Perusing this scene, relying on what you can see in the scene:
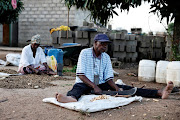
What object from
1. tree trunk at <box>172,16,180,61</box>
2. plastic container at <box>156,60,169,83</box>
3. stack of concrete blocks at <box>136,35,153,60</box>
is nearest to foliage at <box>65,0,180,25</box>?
tree trunk at <box>172,16,180,61</box>

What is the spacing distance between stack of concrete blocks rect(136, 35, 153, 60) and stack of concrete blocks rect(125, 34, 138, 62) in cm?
25

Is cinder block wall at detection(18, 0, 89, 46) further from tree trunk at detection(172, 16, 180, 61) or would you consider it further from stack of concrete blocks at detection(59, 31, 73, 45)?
tree trunk at detection(172, 16, 180, 61)

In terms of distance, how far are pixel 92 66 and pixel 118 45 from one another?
6694 millimetres

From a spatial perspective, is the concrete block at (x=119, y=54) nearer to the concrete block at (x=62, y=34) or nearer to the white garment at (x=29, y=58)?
the concrete block at (x=62, y=34)

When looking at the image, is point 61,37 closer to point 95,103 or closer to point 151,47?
point 151,47

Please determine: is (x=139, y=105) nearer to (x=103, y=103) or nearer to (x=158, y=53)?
(x=103, y=103)

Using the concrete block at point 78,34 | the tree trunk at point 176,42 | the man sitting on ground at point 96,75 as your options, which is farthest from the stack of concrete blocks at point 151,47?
the man sitting on ground at point 96,75

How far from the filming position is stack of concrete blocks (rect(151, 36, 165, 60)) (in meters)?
10.9

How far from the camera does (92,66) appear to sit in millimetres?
3988

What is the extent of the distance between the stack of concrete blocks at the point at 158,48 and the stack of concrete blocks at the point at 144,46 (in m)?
0.19

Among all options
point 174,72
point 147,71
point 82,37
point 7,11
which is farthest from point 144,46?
point 7,11

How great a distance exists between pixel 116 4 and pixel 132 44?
3936 millimetres

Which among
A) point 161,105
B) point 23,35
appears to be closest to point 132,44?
point 161,105

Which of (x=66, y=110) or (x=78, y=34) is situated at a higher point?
(x=78, y=34)
